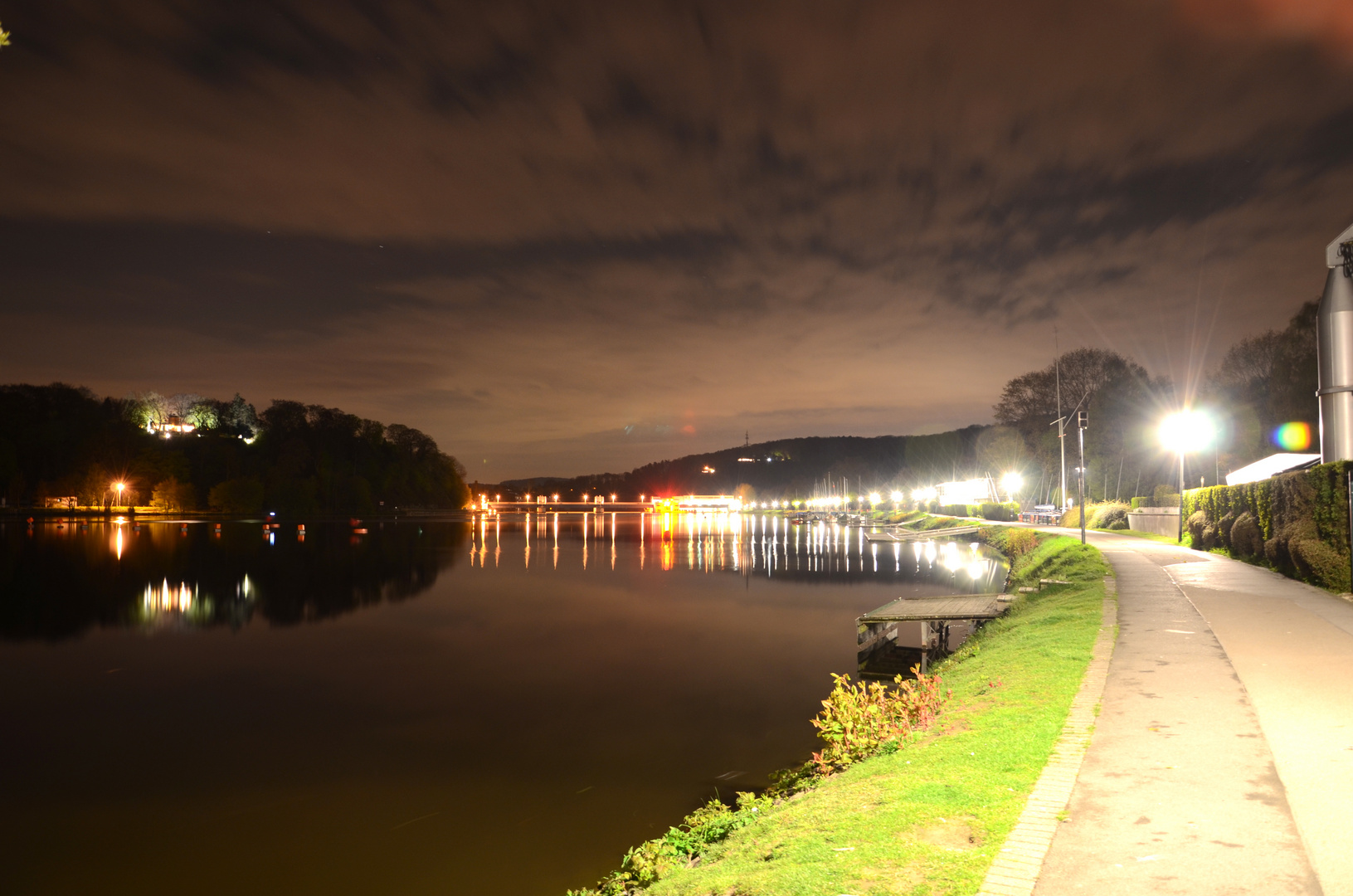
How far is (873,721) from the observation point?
11031mm

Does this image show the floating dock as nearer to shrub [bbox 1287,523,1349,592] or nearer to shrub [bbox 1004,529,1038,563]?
shrub [bbox 1287,523,1349,592]

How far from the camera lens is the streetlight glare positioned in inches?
1682

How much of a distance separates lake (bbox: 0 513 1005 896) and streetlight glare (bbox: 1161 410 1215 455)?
11361 mm

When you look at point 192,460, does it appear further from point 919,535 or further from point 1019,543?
point 1019,543

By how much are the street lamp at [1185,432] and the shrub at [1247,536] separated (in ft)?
33.5

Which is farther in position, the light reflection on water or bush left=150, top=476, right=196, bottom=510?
bush left=150, top=476, right=196, bottom=510

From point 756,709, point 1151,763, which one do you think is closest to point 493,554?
point 756,709

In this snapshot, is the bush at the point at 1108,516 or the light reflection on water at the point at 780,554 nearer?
the light reflection on water at the point at 780,554

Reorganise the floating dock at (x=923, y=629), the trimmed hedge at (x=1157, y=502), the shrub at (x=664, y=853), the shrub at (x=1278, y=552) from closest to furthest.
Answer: the shrub at (x=664, y=853) → the shrub at (x=1278, y=552) → the floating dock at (x=923, y=629) → the trimmed hedge at (x=1157, y=502)

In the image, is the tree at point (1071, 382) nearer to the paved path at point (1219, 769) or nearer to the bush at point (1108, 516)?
the bush at point (1108, 516)

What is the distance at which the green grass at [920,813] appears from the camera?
559 centimetres

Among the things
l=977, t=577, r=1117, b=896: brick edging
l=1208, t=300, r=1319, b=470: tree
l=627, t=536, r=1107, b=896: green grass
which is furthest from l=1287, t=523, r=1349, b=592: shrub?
l=1208, t=300, r=1319, b=470: tree

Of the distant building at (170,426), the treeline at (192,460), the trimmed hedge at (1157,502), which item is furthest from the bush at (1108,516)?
the distant building at (170,426)

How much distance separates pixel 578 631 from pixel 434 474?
5727 inches
